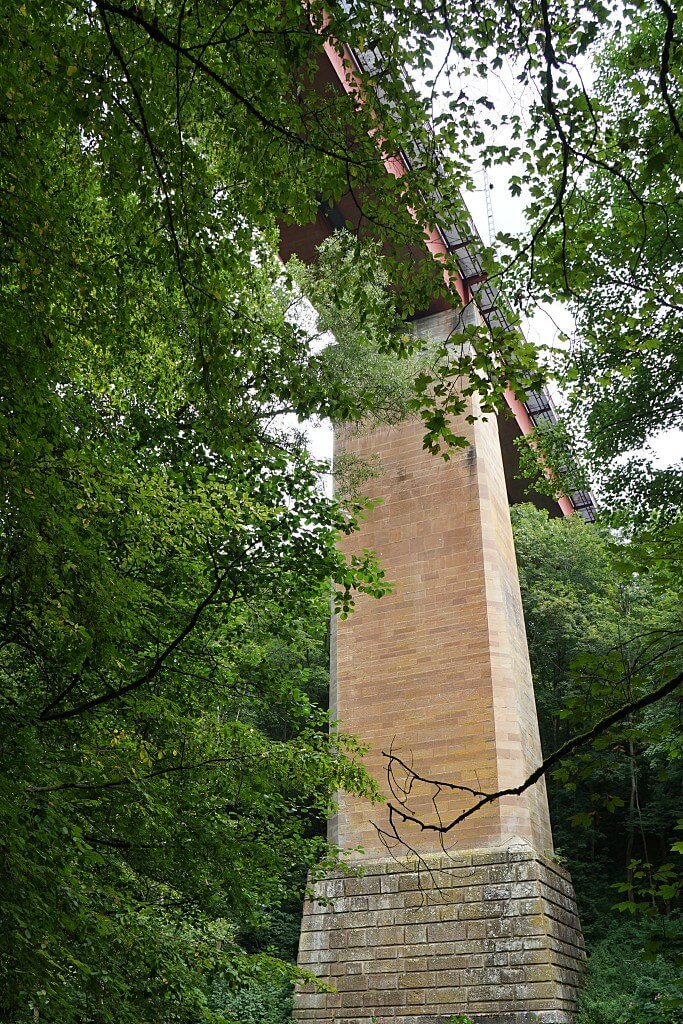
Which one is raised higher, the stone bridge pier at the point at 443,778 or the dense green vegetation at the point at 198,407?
the stone bridge pier at the point at 443,778

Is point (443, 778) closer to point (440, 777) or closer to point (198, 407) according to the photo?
point (440, 777)

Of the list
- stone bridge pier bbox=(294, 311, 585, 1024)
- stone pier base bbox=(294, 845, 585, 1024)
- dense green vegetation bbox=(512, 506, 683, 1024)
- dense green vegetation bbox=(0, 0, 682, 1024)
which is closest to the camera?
dense green vegetation bbox=(0, 0, 682, 1024)

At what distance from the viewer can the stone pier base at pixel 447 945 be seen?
1070 centimetres

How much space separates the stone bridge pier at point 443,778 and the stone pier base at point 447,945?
17 millimetres

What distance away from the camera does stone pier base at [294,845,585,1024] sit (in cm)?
1070

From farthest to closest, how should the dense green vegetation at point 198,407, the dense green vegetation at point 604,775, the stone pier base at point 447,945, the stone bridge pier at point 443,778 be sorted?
1. the dense green vegetation at point 604,775
2. the stone bridge pier at point 443,778
3. the stone pier base at point 447,945
4. the dense green vegetation at point 198,407

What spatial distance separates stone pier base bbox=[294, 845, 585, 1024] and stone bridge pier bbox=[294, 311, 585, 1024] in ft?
0.06

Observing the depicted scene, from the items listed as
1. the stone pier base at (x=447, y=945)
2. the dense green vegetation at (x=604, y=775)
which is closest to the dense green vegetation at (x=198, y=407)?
the stone pier base at (x=447, y=945)

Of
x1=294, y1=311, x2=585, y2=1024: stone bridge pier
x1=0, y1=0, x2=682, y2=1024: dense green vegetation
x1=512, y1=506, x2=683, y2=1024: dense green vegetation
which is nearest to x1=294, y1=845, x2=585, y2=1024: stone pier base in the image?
x1=294, y1=311, x2=585, y2=1024: stone bridge pier

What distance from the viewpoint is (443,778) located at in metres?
12.3

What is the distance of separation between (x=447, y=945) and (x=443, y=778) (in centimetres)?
204

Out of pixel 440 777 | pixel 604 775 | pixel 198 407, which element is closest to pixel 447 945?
pixel 440 777

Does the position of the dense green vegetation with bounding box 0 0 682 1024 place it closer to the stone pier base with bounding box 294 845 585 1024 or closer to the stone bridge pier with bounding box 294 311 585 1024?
the stone bridge pier with bounding box 294 311 585 1024

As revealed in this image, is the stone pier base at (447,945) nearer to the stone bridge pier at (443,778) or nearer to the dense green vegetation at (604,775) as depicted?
the stone bridge pier at (443,778)
